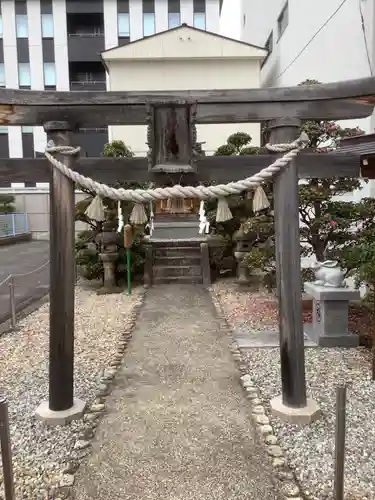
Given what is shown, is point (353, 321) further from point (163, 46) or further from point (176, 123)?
point (163, 46)

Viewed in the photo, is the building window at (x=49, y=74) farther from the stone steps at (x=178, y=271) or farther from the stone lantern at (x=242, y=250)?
the stone lantern at (x=242, y=250)

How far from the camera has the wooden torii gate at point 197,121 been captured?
13.2ft

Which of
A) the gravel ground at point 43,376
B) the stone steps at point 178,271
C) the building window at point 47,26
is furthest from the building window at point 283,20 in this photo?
the building window at point 47,26

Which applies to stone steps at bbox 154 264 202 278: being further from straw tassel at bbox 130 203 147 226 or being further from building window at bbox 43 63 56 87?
building window at bbox 43 63 56 87

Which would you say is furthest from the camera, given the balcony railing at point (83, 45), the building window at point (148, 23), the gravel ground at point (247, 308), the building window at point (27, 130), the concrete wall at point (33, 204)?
the building window at point (148, 23)

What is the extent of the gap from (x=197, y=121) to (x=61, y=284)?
6.96ft

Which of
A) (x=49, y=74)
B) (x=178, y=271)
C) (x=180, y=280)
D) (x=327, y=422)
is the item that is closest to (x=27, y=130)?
(x=49, y=74)

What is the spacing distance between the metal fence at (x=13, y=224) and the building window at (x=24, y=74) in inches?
366

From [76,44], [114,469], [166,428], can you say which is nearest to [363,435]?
[166,428]

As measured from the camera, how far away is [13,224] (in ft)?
81.3

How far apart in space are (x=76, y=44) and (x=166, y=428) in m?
29.2

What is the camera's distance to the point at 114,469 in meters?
3.28

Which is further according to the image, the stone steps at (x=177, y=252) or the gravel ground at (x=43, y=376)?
the stone steps at (x=177, y=252)

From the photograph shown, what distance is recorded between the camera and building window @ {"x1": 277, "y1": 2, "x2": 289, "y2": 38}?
45.4ft
